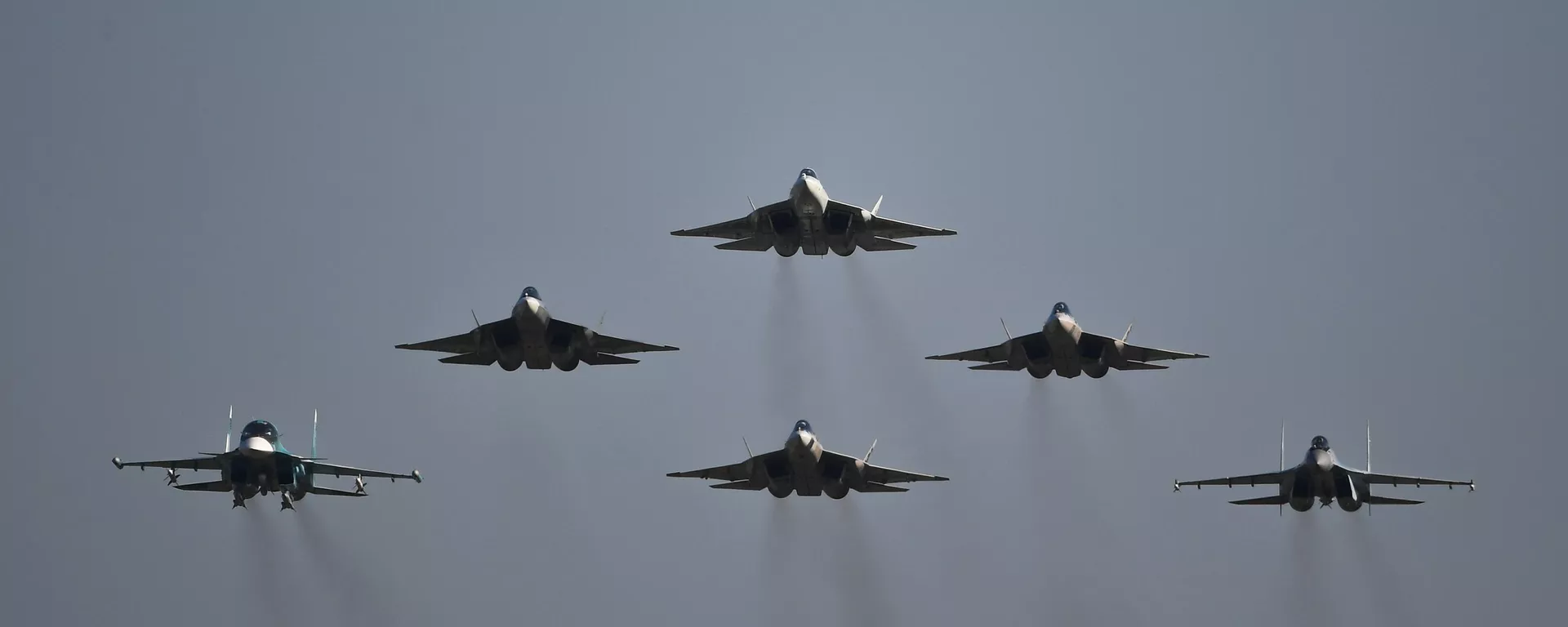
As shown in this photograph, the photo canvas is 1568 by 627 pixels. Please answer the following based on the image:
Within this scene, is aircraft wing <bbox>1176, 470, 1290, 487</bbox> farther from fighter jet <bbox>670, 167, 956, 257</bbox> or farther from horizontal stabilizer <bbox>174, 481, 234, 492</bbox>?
horizontal stabilizer <bbox>174, 481, 234, 492</bbox>

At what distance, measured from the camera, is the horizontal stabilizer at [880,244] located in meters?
72.5

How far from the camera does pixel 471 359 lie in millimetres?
72938

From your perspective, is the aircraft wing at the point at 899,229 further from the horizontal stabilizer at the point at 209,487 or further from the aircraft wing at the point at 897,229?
the horizontal stabilizer at the point at 209,487

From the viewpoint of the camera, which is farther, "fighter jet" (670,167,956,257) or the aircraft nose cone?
the aircraft nose cone

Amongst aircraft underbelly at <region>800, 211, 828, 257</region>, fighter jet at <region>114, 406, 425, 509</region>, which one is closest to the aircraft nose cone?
fighter jet at <region>114, 406, 425, 509</region>

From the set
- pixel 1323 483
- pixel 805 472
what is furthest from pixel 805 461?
pixel 1323 483

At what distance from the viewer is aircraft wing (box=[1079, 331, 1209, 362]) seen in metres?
73.1

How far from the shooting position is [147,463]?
254 ft

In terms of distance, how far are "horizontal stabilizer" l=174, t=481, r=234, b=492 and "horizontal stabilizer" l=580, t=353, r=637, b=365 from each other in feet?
50.5

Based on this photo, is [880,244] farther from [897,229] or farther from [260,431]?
[260,431]

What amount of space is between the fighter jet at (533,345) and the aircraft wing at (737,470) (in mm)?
5994

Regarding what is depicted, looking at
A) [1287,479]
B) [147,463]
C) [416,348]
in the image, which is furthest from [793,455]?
[147,463]

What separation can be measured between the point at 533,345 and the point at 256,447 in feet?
41.6

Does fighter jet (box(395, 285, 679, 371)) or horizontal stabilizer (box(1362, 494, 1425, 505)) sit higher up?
fighter jet (box(395, 285, 679, 371))
